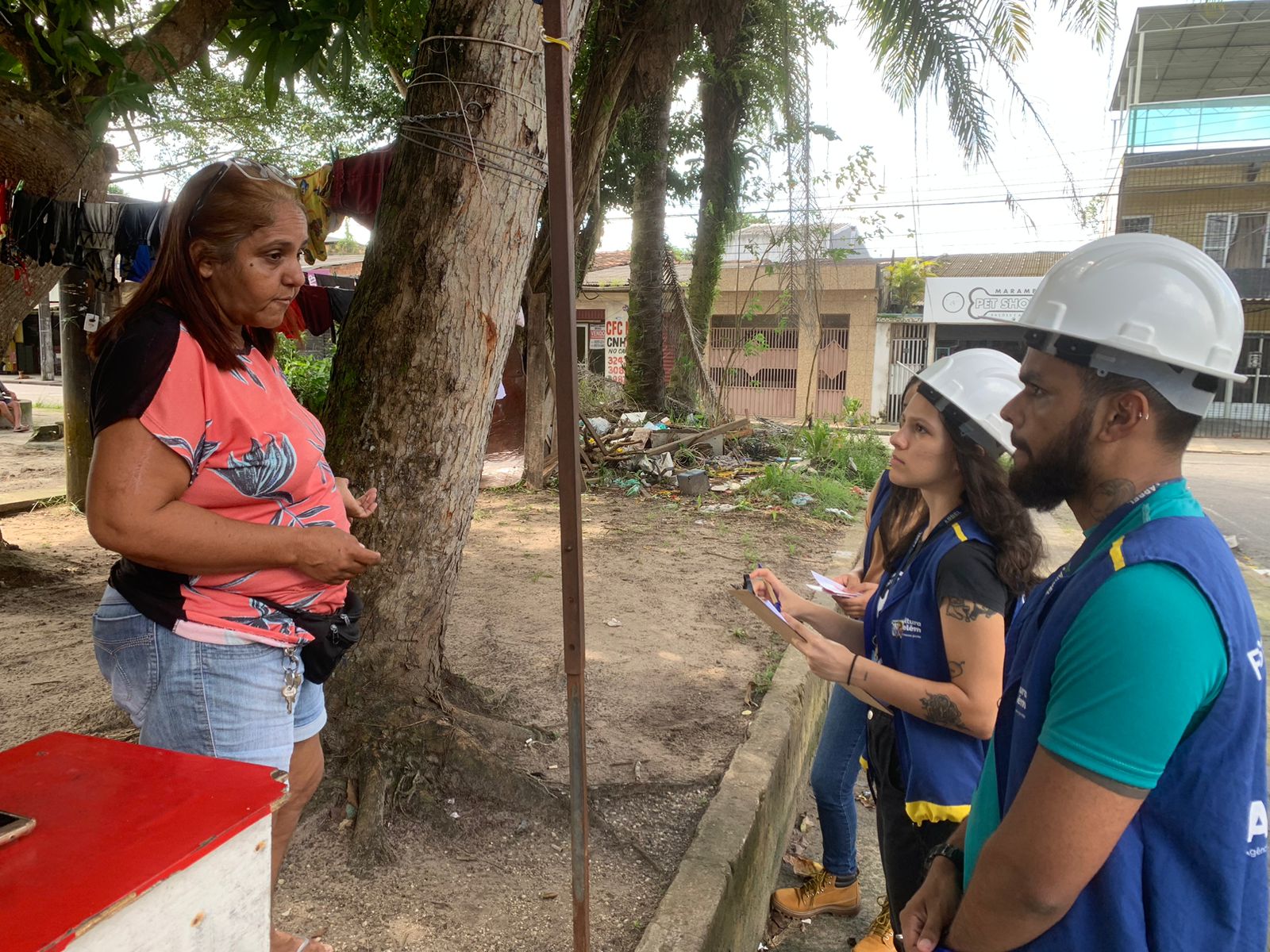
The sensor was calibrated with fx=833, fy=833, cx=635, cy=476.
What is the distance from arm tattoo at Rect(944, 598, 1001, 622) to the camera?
1824 millimetres

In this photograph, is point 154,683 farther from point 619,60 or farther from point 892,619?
point 619,60

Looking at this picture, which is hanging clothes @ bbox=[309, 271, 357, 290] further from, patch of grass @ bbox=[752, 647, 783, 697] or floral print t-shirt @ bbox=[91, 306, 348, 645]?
floral print t-shirt @ bbox=[91, 306, 348, 645]

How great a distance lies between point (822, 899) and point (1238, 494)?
11703mm

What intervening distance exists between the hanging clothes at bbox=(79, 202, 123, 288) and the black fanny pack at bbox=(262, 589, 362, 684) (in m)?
4.30

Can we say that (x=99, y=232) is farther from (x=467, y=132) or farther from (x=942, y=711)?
(x=942, y=711)

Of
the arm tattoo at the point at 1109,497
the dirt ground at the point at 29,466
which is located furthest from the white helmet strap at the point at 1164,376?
the dirt ground at the point at 29,466

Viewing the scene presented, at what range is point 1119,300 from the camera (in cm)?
118

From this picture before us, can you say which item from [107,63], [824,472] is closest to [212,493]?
[107,63]

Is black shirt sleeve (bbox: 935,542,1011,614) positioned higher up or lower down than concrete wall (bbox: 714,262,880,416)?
lower down

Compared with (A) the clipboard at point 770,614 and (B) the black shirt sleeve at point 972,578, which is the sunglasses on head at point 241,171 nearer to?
(A) the clipboard at point 770,614

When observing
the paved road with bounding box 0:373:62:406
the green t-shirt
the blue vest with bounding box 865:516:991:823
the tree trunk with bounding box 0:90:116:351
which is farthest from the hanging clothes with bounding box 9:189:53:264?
the paved road with bounding box 0:373:62:406

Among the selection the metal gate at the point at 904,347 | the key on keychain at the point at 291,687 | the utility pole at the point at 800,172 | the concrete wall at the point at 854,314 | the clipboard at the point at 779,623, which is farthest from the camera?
the metal gate at the point at 904,347

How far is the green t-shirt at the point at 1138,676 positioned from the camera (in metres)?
0.97

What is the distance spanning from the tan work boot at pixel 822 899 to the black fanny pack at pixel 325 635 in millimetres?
1947
